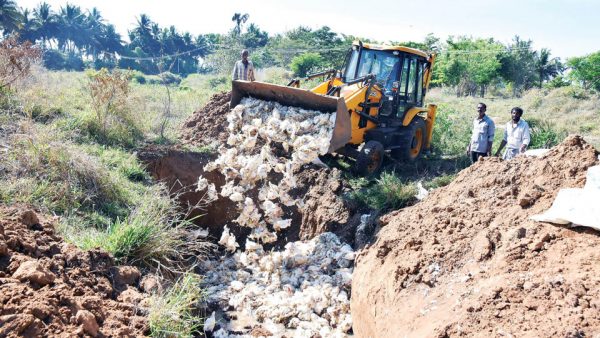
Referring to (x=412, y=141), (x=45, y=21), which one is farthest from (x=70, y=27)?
(x=412, y=141)

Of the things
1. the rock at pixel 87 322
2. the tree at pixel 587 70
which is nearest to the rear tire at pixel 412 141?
the rock at pixel 87 322

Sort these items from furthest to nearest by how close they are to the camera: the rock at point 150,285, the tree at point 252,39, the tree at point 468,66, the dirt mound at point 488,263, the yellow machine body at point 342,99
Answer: the tree at point 252,39, the tree at point 468,66, the yellow machine body at point 342,99, the rock at point 150,285, the dirt mound at point 488,263

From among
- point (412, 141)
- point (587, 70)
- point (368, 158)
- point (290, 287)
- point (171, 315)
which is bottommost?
point (290, 287)

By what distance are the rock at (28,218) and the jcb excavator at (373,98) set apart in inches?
173

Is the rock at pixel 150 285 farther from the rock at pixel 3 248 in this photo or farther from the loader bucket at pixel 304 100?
the loader bucket at pixel 304 100

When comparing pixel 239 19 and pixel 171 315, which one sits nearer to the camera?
pixel 171 315

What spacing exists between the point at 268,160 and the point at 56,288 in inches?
159

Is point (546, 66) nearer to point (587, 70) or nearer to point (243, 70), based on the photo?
point (587, 70)

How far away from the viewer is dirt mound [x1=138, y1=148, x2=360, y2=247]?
23.5 ft

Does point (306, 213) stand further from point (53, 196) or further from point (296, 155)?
point (53, 196)

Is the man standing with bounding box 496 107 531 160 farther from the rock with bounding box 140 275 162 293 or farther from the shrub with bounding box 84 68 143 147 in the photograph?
the shrub with bounding box 84 68 143 147

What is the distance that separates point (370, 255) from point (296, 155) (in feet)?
7.37

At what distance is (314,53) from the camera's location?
1501 inches

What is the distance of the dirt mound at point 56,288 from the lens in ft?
11.0
